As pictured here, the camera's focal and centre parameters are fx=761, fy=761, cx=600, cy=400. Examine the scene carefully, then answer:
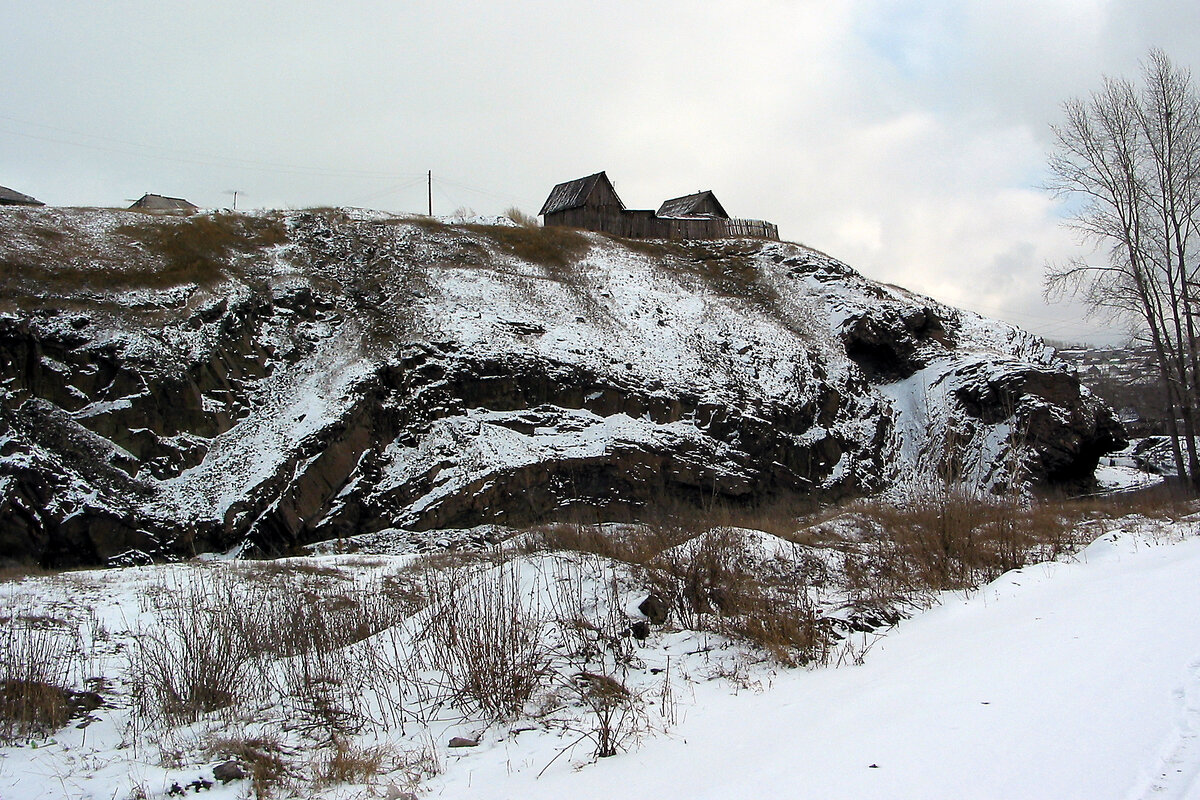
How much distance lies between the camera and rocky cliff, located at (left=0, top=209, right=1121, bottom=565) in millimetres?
18969

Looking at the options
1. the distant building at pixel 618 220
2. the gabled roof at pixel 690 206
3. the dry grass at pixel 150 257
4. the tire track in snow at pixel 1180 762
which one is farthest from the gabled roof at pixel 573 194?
the tire track in snow at pixel 1180 762

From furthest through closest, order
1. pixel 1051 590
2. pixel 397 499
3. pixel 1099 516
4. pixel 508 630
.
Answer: pixel 397 499
pixel 1099 516
pixel 1051 590
pixel 508 630

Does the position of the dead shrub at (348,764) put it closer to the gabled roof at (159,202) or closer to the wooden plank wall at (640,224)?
the wooden plank wall at (640,224)

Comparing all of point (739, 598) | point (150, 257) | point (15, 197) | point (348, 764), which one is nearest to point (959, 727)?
point (739, 598)

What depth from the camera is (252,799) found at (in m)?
5.03

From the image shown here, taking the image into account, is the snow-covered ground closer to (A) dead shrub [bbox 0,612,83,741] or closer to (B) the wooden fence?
(A) dead shrub [bbox 0,612,83,741]

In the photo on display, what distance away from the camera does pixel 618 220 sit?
126ft

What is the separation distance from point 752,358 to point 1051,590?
20.5m

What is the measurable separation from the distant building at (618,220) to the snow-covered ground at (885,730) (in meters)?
32.4

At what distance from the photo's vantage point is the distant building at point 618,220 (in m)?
38.5

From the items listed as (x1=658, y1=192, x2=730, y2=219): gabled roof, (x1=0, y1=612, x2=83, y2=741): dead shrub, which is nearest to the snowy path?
(x1=0, y1=612, x2=83, y2=741): dead shrub

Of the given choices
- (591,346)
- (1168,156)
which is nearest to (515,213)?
(591,346)

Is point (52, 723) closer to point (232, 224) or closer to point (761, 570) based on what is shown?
point (761, 570)

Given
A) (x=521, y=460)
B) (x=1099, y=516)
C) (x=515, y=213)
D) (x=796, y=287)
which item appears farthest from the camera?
(x=515, y=213)
